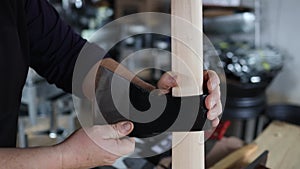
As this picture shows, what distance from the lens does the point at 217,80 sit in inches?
18.0

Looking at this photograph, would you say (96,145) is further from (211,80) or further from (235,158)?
(235,158)

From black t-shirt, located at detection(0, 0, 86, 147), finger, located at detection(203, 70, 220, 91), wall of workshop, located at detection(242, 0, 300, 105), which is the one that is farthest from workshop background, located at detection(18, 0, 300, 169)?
finger, located at detection(203, 70, 220, 91)

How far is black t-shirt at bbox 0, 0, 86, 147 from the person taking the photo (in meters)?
0.58

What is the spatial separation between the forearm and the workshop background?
349mm

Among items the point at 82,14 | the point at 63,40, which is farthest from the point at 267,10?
the point at 63,40

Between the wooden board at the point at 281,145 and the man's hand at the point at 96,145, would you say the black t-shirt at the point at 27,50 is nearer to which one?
the man's hand at the point at 96,145

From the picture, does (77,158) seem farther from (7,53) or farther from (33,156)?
(7,53)

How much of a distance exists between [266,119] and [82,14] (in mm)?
1278

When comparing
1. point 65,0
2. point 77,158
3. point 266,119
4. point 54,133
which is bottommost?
point 266,119

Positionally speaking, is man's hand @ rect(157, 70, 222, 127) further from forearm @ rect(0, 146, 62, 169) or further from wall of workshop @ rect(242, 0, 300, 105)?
wall of workshop @ rect(242, 0, 300, 105)

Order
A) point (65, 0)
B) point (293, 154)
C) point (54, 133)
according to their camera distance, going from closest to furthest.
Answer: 1. point (293, 154)
2. point (54, 133)
3. point (65, 0)

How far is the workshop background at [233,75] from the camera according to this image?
1.03m

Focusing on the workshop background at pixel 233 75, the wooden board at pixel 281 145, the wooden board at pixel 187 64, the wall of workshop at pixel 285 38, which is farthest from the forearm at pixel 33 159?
the wall of workshop at pixel 285 38

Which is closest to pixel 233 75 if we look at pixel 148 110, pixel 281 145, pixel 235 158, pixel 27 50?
pixel 281 145
